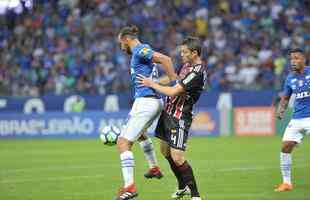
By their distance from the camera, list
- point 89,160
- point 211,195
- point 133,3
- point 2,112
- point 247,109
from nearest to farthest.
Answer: point 211,195 → point 89,160 → point 247,109 → point 2,112 → point 133,3

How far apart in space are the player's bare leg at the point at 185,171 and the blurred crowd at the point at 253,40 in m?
→ 18.5

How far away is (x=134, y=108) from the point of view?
11609 mm

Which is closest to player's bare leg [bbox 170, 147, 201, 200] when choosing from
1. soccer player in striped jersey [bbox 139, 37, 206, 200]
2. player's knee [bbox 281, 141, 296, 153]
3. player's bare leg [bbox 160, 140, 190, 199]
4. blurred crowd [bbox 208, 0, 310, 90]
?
soccer player in striped jersey [bbox 139, 37, 206, 200]

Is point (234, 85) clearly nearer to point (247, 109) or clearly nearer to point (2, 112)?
point (247, 109)

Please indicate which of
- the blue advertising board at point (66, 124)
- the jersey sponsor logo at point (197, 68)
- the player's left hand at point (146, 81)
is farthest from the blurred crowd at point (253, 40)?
the player's left hand at point (146, 81)

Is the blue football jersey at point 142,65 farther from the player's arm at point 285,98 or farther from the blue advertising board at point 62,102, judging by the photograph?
the blue advertising board at point 62,102

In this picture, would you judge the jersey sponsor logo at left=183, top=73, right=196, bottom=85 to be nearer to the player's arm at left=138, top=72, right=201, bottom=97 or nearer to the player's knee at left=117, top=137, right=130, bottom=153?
the player's arm at left=138, top=72, right=201, bottom=97

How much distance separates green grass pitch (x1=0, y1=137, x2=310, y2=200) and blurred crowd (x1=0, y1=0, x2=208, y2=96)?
Result: 6.75 metres

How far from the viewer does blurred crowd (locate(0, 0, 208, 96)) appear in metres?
31.8

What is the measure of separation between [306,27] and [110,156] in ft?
44.1

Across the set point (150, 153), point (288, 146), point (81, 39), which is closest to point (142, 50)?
point (150, 153)

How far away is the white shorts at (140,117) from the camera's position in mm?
11469

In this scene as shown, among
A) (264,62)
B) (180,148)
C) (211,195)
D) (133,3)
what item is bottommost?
(211,195)

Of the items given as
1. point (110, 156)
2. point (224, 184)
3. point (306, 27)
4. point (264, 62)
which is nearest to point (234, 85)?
point (264, 62)
